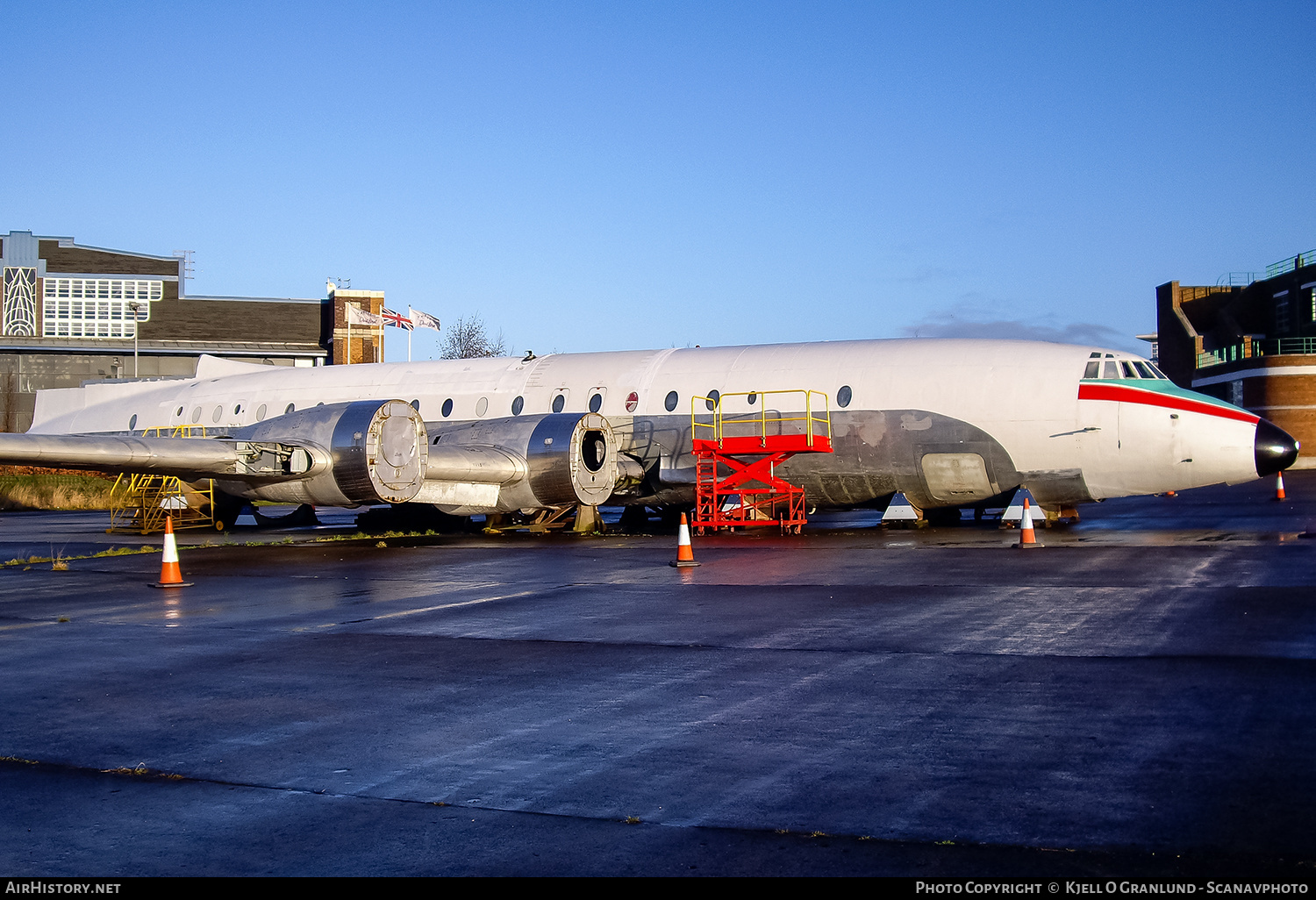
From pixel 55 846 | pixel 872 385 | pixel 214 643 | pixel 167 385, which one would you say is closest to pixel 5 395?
pixel 167 385

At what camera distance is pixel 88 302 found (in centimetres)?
6794

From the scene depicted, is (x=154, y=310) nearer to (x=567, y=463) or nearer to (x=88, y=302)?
(x=88, y=302)

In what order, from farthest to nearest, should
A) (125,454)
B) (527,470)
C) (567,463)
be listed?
(527,470), (567,463), (125,454)

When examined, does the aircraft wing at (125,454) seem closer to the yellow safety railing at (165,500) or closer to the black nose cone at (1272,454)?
the yellow safety railing at (165,500)

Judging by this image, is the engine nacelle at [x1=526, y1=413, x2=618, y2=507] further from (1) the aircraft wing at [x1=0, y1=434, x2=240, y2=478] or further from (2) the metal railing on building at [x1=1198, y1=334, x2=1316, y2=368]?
(2) the metal railing on building at [x1=1198, y1=334, x2=1316, y2=368]

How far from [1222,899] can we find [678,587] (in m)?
9.70

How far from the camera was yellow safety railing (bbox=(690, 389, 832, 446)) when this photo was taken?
21594mm

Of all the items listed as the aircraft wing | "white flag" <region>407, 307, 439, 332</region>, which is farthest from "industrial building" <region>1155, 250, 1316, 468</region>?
the aircraft wing

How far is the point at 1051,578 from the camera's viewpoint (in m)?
13.1

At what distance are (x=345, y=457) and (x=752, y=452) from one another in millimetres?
7700

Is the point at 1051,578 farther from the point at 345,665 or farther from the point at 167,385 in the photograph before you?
the point at 167,385

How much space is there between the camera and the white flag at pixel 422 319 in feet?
179

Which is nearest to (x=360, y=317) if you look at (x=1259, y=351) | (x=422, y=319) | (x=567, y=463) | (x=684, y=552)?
(x=422, y=319)

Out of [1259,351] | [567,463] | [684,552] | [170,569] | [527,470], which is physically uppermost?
[1259,351]
